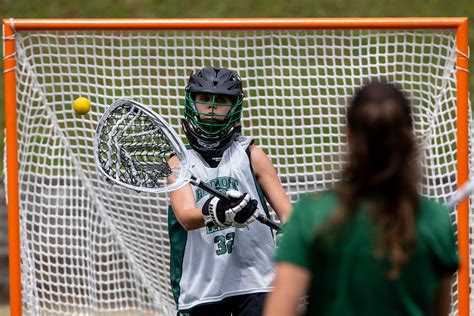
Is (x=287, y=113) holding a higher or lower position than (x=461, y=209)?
higher

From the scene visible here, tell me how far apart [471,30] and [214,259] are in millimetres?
7839

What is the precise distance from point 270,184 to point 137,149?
0.51 m

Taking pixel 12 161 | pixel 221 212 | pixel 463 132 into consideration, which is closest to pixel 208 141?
pixel 221 212

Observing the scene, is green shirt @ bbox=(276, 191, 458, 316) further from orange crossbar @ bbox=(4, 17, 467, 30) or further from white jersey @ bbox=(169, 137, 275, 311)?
orange crossbar @ bbox=(4, 17, 467, 30)

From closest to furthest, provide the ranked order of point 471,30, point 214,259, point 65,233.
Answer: point 214,259 < point 65,233 < point 471,30

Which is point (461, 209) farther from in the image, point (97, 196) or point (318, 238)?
point (318, 238)

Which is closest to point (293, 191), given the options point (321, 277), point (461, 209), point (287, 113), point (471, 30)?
point (287, 113)

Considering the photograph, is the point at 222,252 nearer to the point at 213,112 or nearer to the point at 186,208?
the point at 186,208

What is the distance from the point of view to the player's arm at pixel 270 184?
3740mm

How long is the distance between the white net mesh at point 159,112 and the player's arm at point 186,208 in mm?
993

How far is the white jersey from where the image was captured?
3.75 m

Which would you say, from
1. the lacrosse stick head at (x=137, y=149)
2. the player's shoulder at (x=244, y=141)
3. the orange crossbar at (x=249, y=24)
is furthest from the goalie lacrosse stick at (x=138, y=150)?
the orange crossbar at (x=249, y=24)

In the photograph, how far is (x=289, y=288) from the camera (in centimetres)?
217

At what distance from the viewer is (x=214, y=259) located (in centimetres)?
375
